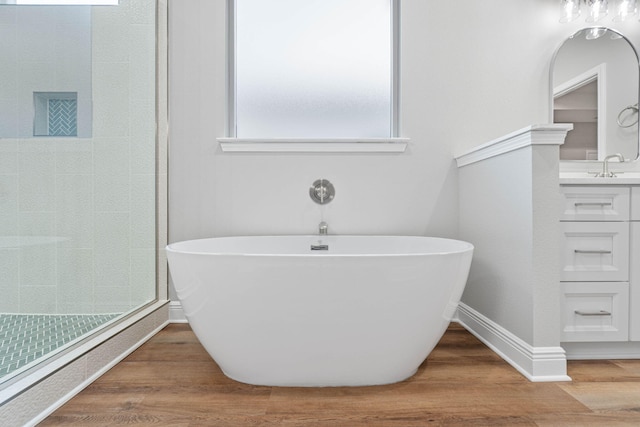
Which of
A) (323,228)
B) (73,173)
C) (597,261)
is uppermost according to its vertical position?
(73,173)

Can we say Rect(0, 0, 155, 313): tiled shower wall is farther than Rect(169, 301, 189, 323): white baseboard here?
No

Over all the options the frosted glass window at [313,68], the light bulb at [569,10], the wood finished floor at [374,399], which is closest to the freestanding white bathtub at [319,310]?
the wood finished floor at [374,399]

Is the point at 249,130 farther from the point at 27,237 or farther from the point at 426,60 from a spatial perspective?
the point at 27,237

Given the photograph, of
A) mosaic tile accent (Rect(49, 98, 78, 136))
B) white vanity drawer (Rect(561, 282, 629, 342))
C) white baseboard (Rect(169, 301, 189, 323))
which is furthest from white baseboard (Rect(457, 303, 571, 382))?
mosaic tile accent (Rect(49, 98, 78, 136))

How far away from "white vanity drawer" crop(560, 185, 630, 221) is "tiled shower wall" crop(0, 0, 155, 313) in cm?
204

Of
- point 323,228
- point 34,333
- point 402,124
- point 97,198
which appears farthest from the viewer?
point 402,124

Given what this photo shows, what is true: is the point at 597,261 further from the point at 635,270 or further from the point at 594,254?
the point at 635,270

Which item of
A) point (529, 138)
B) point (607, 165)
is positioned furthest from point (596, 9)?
point (529, 138)

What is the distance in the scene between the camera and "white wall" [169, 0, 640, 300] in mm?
2268

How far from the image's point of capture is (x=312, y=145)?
2.26 meters

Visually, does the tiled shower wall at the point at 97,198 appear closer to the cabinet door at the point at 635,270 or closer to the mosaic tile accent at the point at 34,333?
the mosaic tile accent at the point at 34,333

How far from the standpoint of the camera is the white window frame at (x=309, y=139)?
225 centimetres

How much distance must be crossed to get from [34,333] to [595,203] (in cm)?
228

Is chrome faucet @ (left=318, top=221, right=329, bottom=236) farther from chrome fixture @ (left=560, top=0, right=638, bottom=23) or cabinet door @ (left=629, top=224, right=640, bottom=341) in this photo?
chrome fixture @ (left=560, top=0, right=638, bottom=23)
